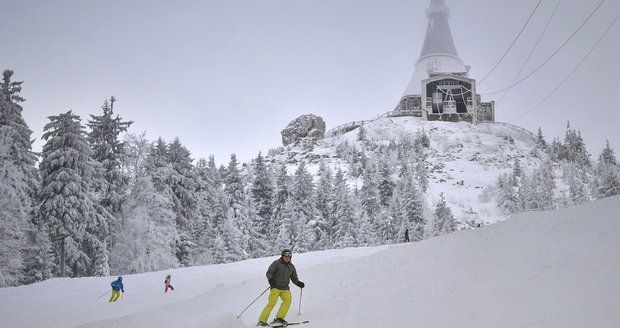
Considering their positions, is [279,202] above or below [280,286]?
above

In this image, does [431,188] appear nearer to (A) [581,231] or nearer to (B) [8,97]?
(B) [8,97]

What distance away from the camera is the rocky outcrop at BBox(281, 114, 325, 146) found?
122250 mm

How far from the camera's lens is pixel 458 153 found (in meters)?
97.1

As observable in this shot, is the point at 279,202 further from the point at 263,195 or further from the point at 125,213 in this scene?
the point at 125,213

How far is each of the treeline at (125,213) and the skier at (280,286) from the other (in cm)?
2486

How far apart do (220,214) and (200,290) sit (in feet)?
95.3

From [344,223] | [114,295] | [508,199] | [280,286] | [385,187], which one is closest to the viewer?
[280,286]

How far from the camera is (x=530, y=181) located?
246 feet

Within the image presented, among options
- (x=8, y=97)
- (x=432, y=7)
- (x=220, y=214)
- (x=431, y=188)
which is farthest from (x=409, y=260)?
(x=432, y=7)

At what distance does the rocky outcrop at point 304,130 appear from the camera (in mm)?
122250

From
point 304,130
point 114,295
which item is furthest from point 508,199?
point 304,130

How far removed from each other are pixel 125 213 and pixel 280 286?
30.5 meters

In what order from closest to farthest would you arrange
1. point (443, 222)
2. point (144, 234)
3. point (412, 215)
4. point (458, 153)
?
point (144, 234) < point (412, 215) < point (443, 222) < point (458, 153)

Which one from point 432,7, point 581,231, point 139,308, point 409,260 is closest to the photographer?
point 581,231
